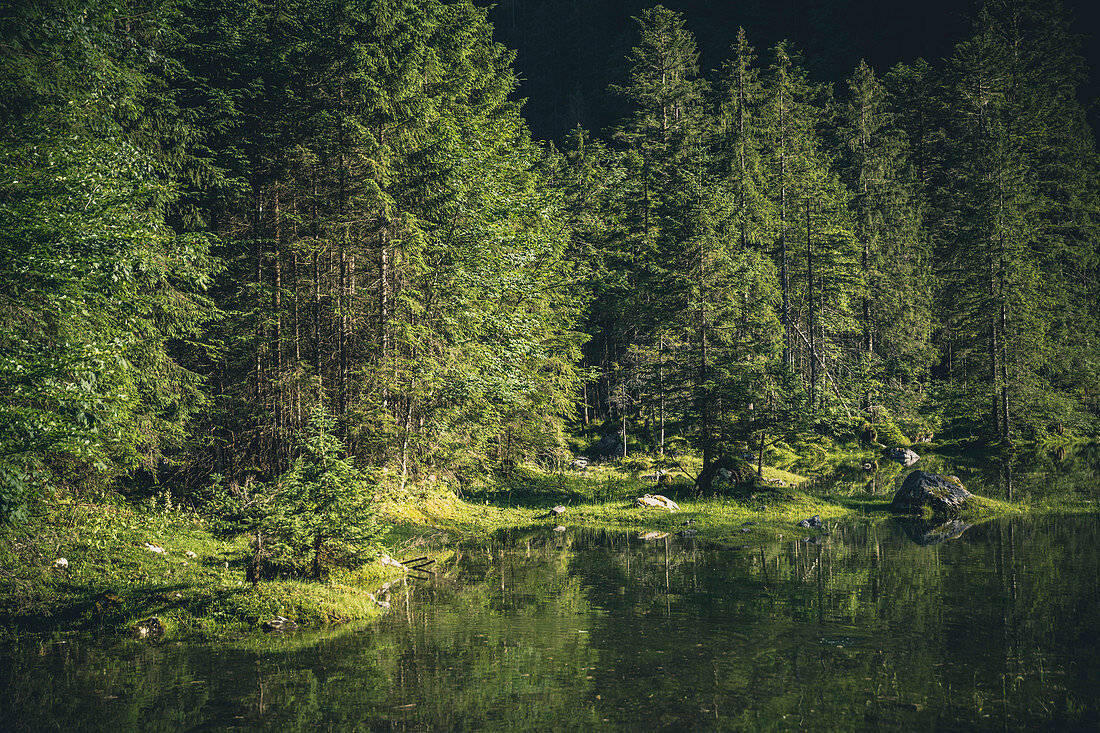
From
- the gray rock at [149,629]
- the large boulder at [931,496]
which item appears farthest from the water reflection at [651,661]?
the large boulder at [931,496]

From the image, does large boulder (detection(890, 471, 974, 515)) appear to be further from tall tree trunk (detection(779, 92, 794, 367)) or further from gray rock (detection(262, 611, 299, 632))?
gray rock (detection(262, 611, 299, 632))

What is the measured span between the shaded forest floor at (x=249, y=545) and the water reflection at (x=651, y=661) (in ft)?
2.85

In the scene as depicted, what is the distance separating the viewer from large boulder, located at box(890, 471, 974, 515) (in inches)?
864

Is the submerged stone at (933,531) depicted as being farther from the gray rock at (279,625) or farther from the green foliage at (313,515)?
the gray rock at (279,625)

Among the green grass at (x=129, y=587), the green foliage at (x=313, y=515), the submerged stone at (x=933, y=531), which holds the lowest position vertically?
the submerged stone at (x=933, y=531)

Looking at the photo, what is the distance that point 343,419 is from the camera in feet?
68.7

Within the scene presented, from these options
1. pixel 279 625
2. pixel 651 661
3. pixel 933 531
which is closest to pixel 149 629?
pixel 279 625

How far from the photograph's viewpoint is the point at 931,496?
22.2 metres

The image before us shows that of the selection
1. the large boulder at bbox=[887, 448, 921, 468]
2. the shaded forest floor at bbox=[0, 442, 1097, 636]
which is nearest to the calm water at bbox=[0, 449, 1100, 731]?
the shaded forest floor at bbox=[0, 442, 1097, 636]

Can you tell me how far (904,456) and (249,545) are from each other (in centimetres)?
3238

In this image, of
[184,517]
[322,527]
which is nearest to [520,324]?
[184,517]

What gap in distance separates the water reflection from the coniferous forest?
9.72ft

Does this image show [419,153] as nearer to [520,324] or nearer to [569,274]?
[520,324]

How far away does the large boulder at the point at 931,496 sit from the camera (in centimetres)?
2195
